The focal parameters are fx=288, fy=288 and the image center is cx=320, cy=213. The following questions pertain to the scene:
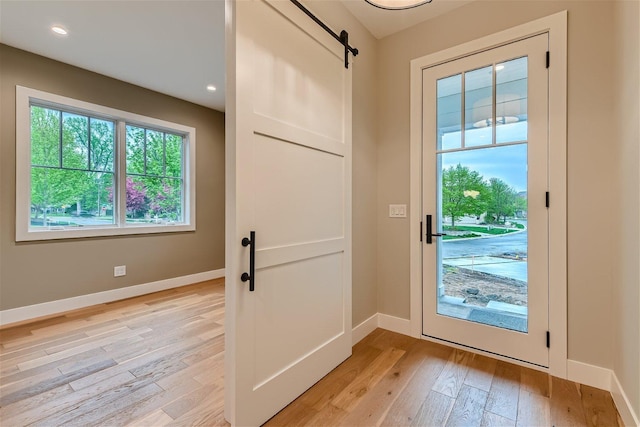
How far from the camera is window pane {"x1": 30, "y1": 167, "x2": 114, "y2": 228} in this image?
10.5 ft

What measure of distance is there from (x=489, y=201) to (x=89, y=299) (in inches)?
175

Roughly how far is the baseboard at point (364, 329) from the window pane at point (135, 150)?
362 centimetres

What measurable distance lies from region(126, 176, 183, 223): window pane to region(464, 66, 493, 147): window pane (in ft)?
13.4

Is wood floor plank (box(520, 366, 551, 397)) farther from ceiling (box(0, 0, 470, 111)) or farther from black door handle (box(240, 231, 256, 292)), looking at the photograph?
ceiling (box(0, 0, 470, 111))

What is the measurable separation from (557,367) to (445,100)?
215 cm

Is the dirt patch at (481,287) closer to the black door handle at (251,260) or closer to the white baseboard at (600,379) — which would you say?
the white baseboard at (600,379)

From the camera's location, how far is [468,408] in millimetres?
1678

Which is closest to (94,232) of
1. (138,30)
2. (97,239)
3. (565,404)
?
(97,239)

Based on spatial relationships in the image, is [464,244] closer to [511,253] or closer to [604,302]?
[511,253]

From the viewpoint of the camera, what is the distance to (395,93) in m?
2.70

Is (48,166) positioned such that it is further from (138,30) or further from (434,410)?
(434,410)

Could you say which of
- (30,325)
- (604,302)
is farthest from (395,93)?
(30,325)

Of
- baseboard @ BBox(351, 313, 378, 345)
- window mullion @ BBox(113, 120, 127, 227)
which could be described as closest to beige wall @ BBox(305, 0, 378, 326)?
baseboard @ BBox(351, 313, 378, 345)

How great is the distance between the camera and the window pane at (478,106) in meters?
2.25
